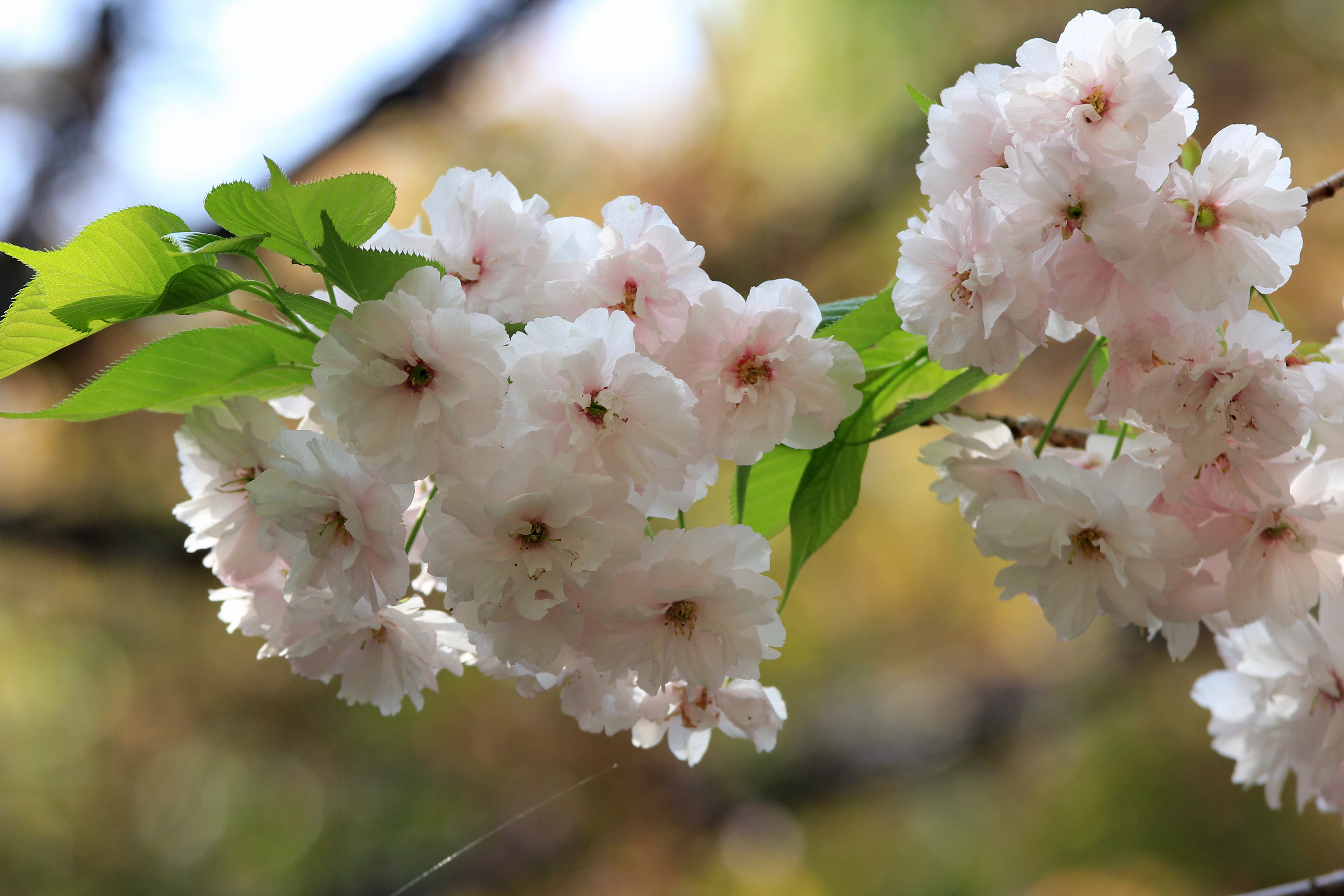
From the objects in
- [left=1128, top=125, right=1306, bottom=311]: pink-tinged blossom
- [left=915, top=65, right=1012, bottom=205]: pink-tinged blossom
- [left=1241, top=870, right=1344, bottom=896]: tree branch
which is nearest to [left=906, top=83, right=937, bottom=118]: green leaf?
[left=915, top=65, right=1012, bottom=205]: pink-tinged blossom

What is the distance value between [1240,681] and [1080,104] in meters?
0.49

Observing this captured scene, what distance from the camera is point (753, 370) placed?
1.19 ft

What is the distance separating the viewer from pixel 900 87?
2.77 meters

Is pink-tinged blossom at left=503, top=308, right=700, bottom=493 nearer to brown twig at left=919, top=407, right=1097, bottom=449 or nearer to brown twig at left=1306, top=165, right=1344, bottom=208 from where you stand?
brown twig at left=919, top=407, right=1097, bottom=449

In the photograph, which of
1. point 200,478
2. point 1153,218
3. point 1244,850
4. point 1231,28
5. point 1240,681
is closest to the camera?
point 1153,218

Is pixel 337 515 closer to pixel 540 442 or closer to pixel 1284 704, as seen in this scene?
pixel 540 442

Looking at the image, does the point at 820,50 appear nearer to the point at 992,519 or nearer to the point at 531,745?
the point at 531,745

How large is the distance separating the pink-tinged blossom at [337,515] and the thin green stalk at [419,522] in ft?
0.04

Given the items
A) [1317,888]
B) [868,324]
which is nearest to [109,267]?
[868,324]

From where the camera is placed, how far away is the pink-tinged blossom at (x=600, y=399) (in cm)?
33

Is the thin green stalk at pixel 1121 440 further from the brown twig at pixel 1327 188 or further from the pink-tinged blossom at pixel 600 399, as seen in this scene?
the pink-tinged blossom at pixel 600 399

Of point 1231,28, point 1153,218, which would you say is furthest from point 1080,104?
point 1231,28

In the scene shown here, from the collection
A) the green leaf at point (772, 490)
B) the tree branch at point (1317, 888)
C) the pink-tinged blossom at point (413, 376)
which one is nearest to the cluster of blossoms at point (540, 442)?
the pink-tinged blossom at point (413, 376)

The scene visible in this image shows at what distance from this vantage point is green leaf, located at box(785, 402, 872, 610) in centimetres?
46
